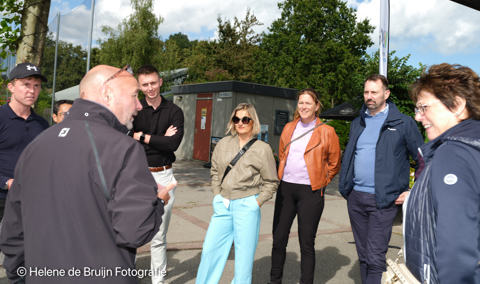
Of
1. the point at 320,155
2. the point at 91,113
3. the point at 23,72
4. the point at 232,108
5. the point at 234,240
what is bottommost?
the point at 234,240

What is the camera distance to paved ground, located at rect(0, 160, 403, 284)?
14.5 feet

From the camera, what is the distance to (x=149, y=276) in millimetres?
4141

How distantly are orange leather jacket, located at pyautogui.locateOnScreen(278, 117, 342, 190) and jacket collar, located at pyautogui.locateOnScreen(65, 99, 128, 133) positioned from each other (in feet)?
8.08

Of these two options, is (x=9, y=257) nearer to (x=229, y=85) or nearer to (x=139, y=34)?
(x=229, y=85)

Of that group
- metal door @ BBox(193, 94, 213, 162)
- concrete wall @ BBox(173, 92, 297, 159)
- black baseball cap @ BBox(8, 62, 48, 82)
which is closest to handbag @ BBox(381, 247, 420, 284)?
black baseball cap @ BBox(8, 62, 48, 82)

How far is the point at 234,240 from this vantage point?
3518 millimetres

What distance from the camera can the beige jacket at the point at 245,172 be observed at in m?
3.54

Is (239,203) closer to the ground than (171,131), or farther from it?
closer to the ground

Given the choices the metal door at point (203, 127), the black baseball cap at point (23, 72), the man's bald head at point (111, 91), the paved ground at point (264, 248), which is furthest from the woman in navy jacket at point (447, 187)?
the metal door at point (203, 127)

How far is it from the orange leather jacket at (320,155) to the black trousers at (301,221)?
133 mm

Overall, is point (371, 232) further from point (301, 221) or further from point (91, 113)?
point (91, 113)

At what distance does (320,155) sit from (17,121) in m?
2.87

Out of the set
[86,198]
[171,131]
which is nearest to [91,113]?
[86,198]
